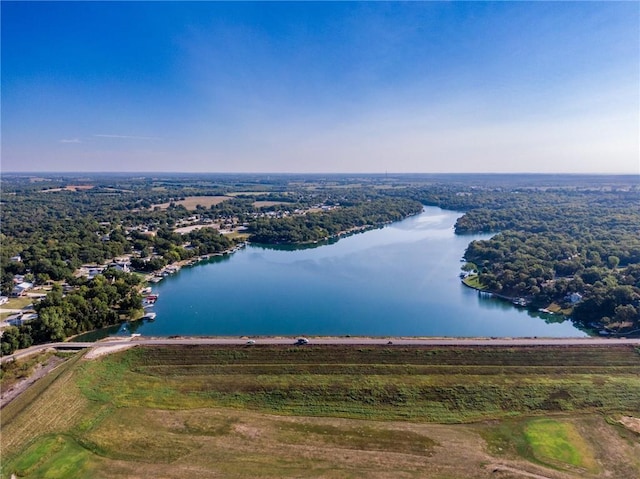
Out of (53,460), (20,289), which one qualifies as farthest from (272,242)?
(53,460)

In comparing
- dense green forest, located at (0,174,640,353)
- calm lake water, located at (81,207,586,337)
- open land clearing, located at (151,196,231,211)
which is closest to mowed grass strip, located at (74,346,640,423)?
calm lake water, located at (81,207,586,337)

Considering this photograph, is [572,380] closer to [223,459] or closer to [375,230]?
[223,459]

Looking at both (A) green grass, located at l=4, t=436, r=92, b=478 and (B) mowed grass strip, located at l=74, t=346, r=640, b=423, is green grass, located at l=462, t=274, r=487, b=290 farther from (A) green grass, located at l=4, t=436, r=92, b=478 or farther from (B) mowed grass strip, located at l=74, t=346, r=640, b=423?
(A) green grass, located at l=4, t=436, r=92, b=478

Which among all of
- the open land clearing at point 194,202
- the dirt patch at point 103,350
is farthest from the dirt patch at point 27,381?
the open land clearing at point 194,202

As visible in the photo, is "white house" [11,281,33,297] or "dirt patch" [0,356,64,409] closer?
"dirt patch" [0,356,64,409]

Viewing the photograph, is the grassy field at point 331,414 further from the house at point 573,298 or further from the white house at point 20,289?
the white house at point 20,289

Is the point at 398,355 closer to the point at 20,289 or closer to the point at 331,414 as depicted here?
the point at 331,414
